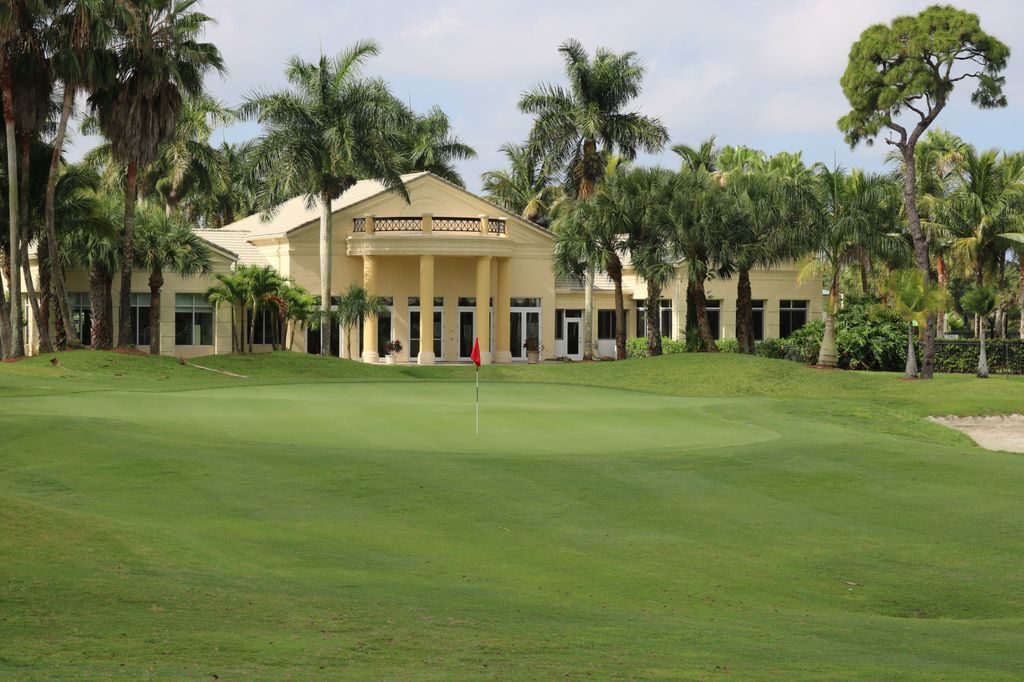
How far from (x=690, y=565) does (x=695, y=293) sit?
115 ft

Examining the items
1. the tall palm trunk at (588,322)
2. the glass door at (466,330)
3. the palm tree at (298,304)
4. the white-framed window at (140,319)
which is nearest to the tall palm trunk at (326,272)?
the palm tree at (298,304)

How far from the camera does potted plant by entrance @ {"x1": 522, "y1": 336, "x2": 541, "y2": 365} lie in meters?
55.3

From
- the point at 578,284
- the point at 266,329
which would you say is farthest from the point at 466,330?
the point at 266,329

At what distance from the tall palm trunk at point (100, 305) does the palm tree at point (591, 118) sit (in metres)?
18.1

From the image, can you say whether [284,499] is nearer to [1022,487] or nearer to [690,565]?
[690,565]

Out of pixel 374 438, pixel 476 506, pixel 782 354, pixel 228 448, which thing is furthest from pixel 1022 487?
pixel 782 354

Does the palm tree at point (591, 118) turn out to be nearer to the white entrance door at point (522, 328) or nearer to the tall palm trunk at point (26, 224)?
the white entrance door at point (522, 328)

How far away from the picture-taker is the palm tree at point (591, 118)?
5216 cm

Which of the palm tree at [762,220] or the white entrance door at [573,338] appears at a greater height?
the palm tree at [762,220]

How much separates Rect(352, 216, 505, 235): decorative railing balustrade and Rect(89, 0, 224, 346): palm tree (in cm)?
1212

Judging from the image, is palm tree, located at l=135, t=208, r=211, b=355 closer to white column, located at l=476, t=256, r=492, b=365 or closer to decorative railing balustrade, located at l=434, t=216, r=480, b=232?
decorative railing balustrade, located at l=434, t=216, r=480, b=232

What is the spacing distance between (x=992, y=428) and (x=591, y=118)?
2624 cm

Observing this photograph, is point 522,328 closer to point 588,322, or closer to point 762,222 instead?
point 588,322

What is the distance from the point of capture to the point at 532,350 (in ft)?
182
